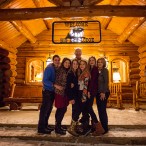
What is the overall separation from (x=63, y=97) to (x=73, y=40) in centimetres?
251

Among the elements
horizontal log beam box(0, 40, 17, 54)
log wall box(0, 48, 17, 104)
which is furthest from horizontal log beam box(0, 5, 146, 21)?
log wall box(0, 48, 17, 104)

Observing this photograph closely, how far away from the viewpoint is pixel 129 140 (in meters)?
4.98

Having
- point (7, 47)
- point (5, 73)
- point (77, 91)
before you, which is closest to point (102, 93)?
point (77, 91)

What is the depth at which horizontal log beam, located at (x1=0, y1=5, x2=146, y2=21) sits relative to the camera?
6801 mm

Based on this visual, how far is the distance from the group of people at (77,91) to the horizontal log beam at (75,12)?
210cm

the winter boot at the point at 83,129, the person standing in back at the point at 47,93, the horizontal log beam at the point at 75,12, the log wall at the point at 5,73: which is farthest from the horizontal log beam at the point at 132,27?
the log wall at the point at 5,73

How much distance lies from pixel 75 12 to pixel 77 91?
2.78 meters

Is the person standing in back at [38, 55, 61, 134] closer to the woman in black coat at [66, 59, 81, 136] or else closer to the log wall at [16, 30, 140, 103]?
the woman in black coat at [66, 59, 81, 136]

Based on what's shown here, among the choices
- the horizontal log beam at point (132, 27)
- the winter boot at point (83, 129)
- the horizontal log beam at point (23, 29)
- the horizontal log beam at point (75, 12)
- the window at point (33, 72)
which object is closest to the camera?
the winter boot at point (83, 129)

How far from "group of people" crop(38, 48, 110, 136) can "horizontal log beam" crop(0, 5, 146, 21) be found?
2103 mm

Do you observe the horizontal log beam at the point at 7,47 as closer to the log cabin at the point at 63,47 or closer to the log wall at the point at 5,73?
the log cabin at the point at 63,47

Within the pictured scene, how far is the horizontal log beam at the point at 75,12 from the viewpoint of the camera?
6.80m

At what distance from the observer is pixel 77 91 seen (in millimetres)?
5086

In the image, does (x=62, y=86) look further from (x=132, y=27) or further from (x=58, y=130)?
(x=132, y=27)
